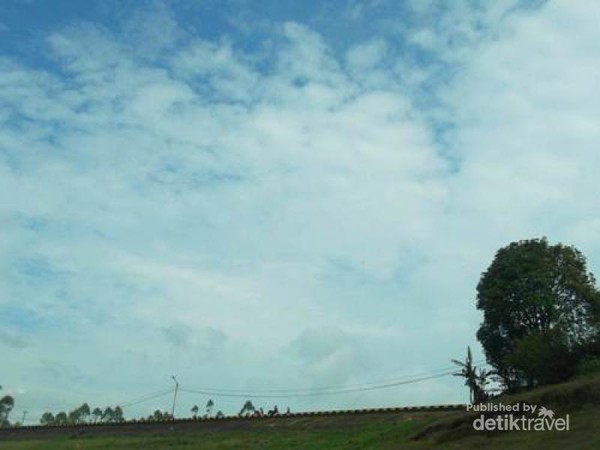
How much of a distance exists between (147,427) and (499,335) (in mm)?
30906

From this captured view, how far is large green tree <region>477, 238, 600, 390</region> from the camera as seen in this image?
158ft

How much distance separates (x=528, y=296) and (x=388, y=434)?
19.4 metres

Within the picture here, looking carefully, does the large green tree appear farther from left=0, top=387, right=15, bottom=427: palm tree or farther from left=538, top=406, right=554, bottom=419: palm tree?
left=0, top=387, right=15, bottom=427: palm tree

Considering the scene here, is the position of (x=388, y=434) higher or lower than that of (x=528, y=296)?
lower

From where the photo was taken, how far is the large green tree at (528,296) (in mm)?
48031

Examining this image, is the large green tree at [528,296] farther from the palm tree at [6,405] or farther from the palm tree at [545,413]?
the palm tree at [6,405]

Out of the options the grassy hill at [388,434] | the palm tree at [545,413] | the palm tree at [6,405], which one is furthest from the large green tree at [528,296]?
the palm tree at [6,405]

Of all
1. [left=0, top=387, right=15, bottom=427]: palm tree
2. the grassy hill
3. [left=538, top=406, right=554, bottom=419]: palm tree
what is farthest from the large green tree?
[left=0, top=387, right=15, bottom=427]: palm tree

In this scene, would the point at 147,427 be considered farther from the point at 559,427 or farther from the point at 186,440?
the point at 559,427

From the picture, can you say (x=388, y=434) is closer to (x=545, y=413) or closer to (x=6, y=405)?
(x=545, y=413)

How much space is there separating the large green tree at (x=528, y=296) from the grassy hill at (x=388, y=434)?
1156 cm

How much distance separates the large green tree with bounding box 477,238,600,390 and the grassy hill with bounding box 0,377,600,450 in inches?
455

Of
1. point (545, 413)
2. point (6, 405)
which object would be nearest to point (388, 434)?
point (545, 413)

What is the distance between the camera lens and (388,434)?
3488 cm
